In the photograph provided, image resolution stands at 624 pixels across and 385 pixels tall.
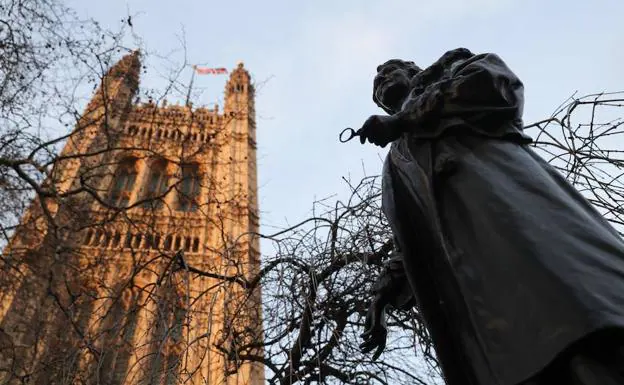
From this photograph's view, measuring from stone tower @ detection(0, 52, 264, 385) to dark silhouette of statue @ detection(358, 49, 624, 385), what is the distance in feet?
5.87

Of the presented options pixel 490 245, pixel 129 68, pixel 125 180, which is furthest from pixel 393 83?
pixel 125 180

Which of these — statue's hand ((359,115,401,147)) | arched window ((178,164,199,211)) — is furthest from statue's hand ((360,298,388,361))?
arched window ((178,164,199,211))

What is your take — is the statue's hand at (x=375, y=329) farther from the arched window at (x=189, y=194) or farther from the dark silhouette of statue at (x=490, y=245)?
the arched window at (x=189, y=194)

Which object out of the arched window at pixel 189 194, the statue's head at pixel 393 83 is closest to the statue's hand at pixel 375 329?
the statue's head at pixel 393 83

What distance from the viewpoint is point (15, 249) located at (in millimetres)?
7023

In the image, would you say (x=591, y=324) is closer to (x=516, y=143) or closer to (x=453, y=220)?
(x=453, y=220)

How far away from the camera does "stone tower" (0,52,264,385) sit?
4.19 m

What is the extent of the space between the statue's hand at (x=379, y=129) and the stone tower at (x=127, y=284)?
75.2 inches

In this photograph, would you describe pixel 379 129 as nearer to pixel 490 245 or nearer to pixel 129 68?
pixel 490 245

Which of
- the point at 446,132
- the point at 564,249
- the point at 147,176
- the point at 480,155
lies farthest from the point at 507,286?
the point at 147,176

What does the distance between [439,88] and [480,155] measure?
0.29m

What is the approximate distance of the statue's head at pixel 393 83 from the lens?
2.30 m

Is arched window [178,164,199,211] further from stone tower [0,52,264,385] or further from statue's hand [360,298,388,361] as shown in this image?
statue's hand [360,298,388,361]

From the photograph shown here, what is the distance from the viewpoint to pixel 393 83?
230 centimetres
